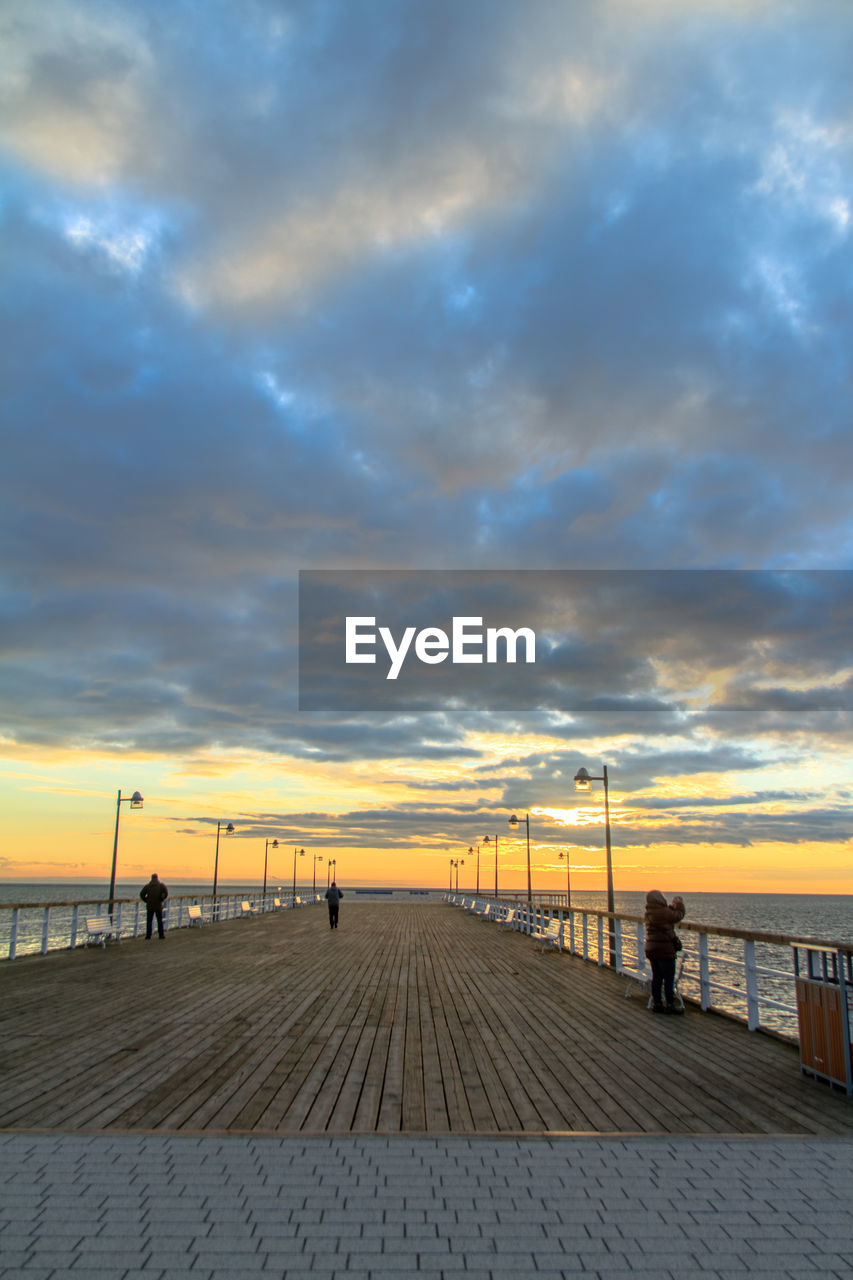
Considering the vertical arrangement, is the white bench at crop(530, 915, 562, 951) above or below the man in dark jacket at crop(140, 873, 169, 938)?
below

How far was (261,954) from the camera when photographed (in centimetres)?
1730

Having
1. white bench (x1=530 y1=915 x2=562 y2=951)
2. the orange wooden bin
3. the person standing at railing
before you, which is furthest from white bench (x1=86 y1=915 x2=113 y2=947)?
the orange wooden bin

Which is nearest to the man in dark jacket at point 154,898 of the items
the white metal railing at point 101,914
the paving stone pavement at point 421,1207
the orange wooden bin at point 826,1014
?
the white metal railing at point 101,914

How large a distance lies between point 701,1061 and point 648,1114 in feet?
6.43

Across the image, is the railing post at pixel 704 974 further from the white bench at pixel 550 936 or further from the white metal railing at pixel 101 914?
the white metal railing at pixel 101 914

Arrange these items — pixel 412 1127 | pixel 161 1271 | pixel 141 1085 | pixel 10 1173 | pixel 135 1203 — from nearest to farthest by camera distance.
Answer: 1. pixel 161 1271
2. pixel 135 1203
3. pixel 10 1173
4. pixel 412 1127
5. pixel 141 1085

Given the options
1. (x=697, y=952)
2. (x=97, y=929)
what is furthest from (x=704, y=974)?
(x=97, y=929)

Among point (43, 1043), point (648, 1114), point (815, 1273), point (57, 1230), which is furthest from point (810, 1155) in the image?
point (43, 1043)

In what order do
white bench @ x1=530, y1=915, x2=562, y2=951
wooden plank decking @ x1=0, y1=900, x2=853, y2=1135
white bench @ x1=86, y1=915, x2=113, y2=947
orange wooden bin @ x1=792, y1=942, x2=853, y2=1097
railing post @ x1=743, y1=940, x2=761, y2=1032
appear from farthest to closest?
white bench @ x1=530, y1=915, x2=562, y2=951 < white bench @ x1=86, y1=915, x2=113, y2=947 < railing post @ x1=743, y1=940, x2=761, y2=1032 < orange wooden bin @ x1=792, y1=942, x2=853, y2=1097 < wooden plank decking @ x1=0, y1=900, x2=853, y2=1135

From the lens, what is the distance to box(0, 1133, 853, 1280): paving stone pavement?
369 cm

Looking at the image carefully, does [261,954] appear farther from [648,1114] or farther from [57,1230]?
[57,1230]

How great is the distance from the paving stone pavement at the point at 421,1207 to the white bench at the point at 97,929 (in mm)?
13445

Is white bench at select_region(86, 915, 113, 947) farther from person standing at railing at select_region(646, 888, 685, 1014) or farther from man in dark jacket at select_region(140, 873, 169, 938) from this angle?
Result: person standing at railing at select_region(646, 888, 685, 1014)

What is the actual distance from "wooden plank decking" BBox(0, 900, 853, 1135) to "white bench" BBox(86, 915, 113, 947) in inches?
147
